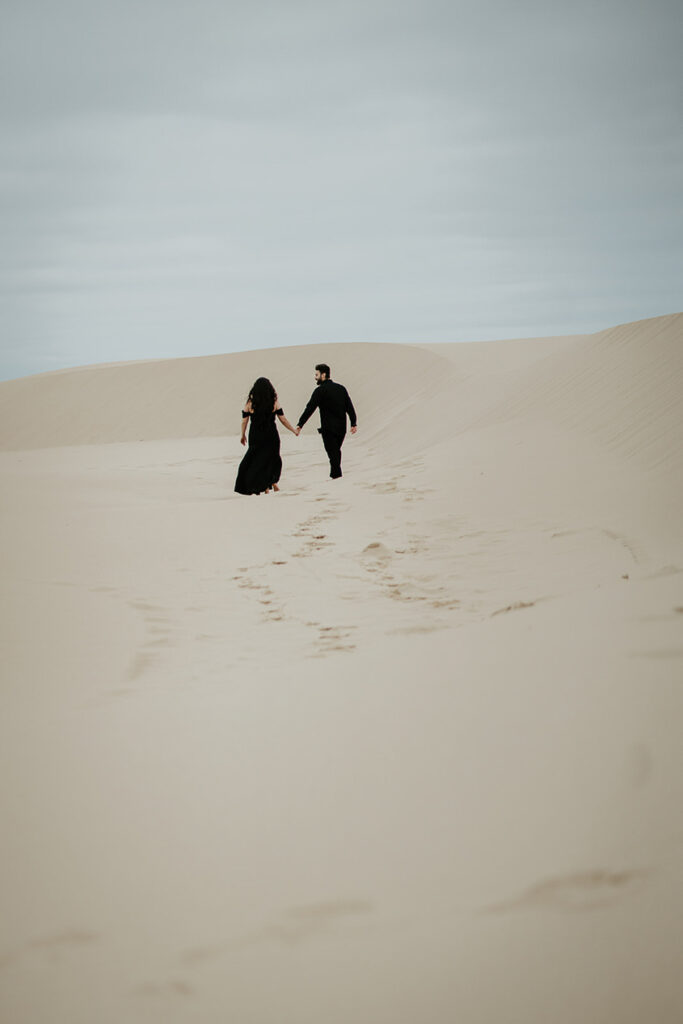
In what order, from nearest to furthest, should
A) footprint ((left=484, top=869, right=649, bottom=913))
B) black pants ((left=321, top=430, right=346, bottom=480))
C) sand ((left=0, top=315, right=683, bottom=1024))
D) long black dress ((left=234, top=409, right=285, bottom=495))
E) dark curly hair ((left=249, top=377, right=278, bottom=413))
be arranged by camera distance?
sand ((left=0, top=315, right=683, bottom=1024)) < footprint ((left=484, top=869, right=649, bottom=913)) < dark curly hair ((left=249, top=377, right=278, bottom=413)) < long black dress ((left=234, top=409, right=285, bottom=495)) < black pants ((left=321, top=430, right=346, bottom=480))

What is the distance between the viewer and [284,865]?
1950 millimetres

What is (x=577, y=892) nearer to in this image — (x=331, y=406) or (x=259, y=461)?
(x=259, y=461)

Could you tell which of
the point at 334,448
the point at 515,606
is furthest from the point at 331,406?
the point at 515,606

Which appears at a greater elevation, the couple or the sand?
the couple

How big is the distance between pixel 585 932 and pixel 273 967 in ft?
2.31

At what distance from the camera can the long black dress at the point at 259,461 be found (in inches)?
372

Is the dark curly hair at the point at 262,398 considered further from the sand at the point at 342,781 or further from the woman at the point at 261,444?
the sand at the point at 342,781

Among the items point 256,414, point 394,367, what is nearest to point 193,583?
point 256,414

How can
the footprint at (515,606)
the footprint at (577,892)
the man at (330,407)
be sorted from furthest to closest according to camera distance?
1. the man at (330,407)
2. the footprint at (515,606)
3. the footprint at (577,892)

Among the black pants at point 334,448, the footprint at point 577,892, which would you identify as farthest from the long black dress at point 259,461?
the footprint at point 577,892

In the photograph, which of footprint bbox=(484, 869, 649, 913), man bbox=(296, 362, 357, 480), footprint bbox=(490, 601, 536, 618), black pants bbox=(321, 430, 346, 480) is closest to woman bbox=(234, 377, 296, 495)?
man bbox=(296, 362, 357, 480)

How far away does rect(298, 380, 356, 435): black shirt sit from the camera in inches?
400

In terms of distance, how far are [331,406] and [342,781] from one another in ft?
27.0

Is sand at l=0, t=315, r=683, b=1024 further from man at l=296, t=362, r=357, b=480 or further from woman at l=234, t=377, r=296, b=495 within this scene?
man at l=296, t=362, r=357, b=480
